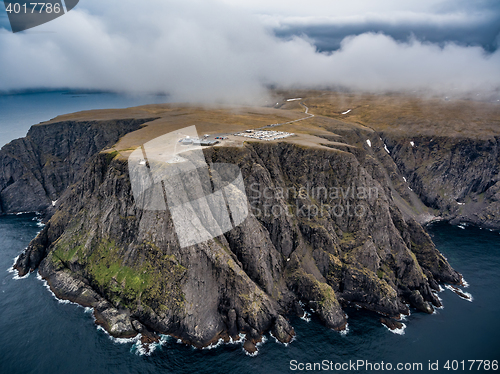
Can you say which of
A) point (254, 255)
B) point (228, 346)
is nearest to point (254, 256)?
point (254, 255)

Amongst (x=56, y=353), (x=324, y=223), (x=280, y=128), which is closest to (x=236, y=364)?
(x=56, y=353)

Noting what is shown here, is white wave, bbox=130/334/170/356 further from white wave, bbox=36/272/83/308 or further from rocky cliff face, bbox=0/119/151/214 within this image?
rocky cliff face, bbox=0/119/151/214

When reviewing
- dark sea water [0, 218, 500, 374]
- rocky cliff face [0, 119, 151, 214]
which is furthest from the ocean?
rocky cliff face [0, 119, 151, 214]

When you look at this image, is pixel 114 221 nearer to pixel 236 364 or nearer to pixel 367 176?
pixel 236 364

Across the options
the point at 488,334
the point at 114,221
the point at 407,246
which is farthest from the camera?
the point at 407,246

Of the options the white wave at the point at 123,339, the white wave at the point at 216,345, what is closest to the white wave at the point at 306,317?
the white wave at the point at 216,345

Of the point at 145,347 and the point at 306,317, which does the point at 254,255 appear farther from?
the point at 145,347
